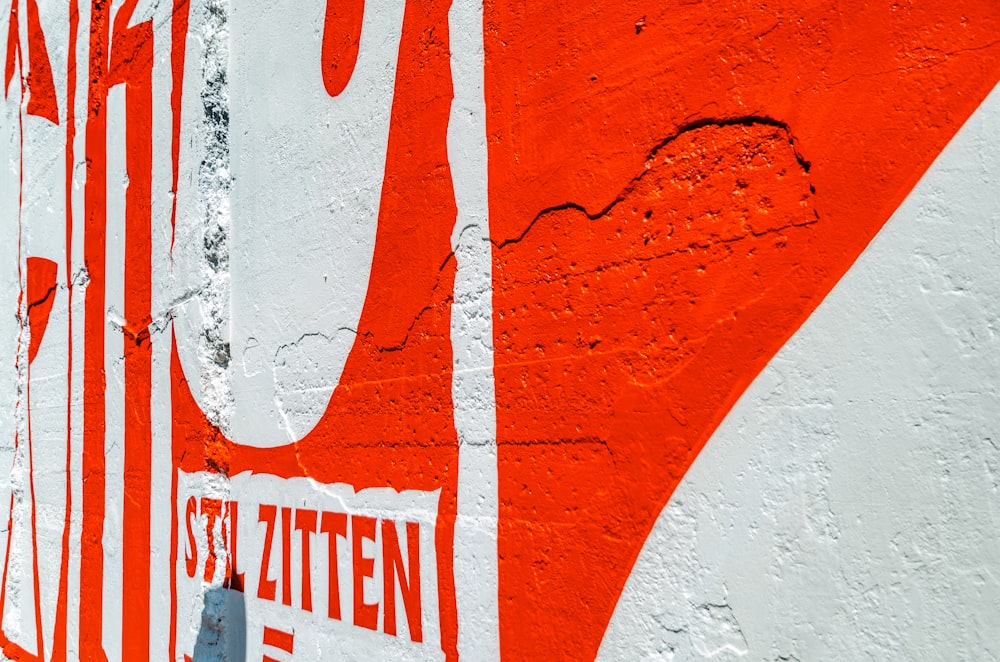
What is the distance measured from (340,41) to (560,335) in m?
1.02

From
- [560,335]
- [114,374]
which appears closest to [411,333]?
[560,335]

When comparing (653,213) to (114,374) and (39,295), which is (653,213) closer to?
(114,374)

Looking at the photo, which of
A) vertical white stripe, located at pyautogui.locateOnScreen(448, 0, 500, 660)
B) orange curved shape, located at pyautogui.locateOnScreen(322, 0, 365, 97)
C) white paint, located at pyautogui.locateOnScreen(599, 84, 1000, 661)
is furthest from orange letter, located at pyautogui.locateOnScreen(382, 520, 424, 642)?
orange curved shape, located at pyautogui.locateOnScreen(322, 0, 365, 97)

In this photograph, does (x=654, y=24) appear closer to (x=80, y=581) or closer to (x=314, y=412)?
(x=314, y=412)

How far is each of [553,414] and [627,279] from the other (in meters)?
0.28

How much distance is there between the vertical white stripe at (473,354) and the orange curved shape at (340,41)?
0.34 meters

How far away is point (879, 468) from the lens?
112 cm

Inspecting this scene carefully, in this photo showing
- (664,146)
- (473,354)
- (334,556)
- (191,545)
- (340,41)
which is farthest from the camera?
(191,545)

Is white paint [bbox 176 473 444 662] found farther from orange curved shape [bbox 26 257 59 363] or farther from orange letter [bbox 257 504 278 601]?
orange curved shape [bbox 26 257 59 363]

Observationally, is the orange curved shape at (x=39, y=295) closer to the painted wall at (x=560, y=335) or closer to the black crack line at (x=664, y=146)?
the painted wall at (x=560, y=335)

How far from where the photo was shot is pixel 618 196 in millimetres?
1481


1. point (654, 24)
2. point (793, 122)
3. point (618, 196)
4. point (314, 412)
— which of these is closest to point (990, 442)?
point (793, 122)

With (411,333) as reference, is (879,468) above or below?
below

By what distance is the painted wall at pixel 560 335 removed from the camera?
111 cm
